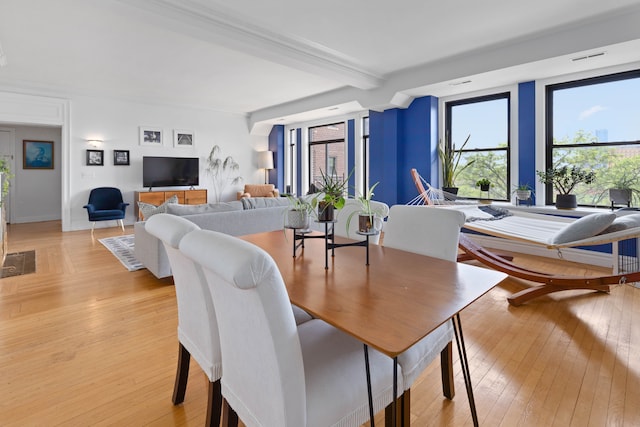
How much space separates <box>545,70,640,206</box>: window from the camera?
410 centimetres

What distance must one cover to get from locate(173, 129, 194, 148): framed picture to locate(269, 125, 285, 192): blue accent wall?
2.05 meters

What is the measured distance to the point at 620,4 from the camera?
312 cm

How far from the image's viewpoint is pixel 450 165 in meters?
5.51

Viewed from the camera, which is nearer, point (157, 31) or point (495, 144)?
point (157, 31)

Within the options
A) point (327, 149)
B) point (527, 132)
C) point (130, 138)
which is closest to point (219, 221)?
point (527, 132)

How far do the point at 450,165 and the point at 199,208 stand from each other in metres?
3.95

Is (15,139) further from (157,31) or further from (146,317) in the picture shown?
(146,317)

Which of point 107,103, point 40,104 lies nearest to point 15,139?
point 40,104

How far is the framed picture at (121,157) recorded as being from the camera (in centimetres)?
691

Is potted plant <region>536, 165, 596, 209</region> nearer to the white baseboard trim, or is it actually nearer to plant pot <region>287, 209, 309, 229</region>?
the white baseboard trim

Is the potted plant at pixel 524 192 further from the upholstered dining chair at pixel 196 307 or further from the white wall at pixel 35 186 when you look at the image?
the white wall at pixel 35 186

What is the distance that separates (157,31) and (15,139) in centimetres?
583

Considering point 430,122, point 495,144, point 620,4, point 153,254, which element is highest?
point 620,4

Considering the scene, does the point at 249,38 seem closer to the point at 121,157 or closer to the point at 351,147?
the point at 351,147
